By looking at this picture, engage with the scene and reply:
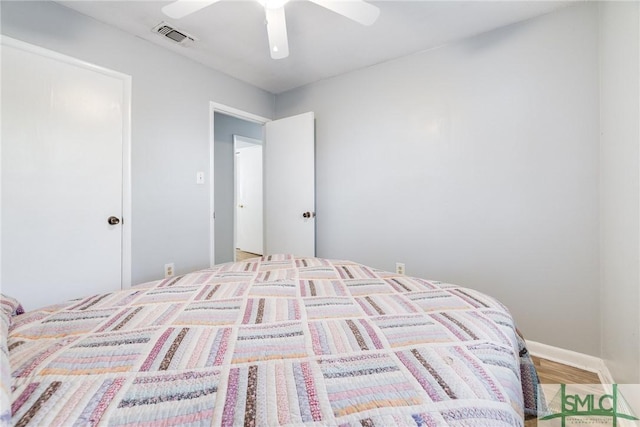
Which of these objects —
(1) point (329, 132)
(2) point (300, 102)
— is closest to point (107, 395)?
(1) point (329, 132)

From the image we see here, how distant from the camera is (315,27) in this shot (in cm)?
201

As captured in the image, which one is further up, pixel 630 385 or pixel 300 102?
pixel 300 102

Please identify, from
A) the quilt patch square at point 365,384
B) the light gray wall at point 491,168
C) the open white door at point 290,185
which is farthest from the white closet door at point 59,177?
the quilt patch square at point 365,384

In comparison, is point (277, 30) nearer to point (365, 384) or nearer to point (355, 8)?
point (355, 8)

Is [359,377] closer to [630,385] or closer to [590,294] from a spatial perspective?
[630,385]

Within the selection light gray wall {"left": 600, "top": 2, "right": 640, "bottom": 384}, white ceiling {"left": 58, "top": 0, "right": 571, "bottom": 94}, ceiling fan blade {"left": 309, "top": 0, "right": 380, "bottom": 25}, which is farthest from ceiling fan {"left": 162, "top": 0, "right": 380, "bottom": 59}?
light gray wall {"left": 600, "top": 2, "right": 640, "bottom": 384}

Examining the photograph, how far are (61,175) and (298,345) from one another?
2013mm

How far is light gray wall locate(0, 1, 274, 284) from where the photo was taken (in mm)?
1819

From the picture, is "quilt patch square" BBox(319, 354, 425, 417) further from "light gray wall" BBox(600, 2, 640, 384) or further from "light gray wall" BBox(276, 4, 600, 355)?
"light gray wall" BBox(276, 4, 600, 355)

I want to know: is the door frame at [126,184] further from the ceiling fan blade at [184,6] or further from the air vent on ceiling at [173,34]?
the ceiling fan blade at [184,6]

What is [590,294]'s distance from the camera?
174cm

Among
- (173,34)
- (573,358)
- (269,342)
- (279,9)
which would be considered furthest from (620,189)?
(173,34)

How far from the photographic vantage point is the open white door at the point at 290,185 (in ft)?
9.41

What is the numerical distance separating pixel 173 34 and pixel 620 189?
3.01 m
